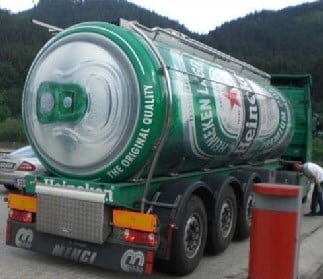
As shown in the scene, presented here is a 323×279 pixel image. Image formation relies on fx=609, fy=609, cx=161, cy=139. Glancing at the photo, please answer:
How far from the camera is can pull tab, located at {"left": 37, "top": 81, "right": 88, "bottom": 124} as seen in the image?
6.80 metres

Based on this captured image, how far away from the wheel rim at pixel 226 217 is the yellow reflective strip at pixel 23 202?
2.55 meters

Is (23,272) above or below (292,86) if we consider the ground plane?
below

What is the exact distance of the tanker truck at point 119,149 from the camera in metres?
6.59

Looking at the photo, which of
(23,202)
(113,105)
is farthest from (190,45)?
(23,202)

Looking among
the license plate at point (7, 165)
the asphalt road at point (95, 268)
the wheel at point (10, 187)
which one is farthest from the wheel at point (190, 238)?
the wheel at point (10, 187)

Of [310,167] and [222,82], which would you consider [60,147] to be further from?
[310,167]

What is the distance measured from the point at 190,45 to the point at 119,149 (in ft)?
7.21

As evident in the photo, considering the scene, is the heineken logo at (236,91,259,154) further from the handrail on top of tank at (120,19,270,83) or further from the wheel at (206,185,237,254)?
the wheel at (206,185,237,254)

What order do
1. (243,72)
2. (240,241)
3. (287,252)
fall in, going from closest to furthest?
(287,252) < (240,241) < (243,72)

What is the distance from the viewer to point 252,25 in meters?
104

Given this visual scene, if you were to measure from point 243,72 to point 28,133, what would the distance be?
425 cm

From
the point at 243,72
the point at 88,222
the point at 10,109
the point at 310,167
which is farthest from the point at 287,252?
the point at 10,109

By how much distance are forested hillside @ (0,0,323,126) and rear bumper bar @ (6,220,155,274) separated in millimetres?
63527

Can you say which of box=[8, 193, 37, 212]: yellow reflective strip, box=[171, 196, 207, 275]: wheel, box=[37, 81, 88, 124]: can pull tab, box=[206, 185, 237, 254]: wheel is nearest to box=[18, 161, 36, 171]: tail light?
box=[8, 193, 37, 212]: yellow reflective strip
